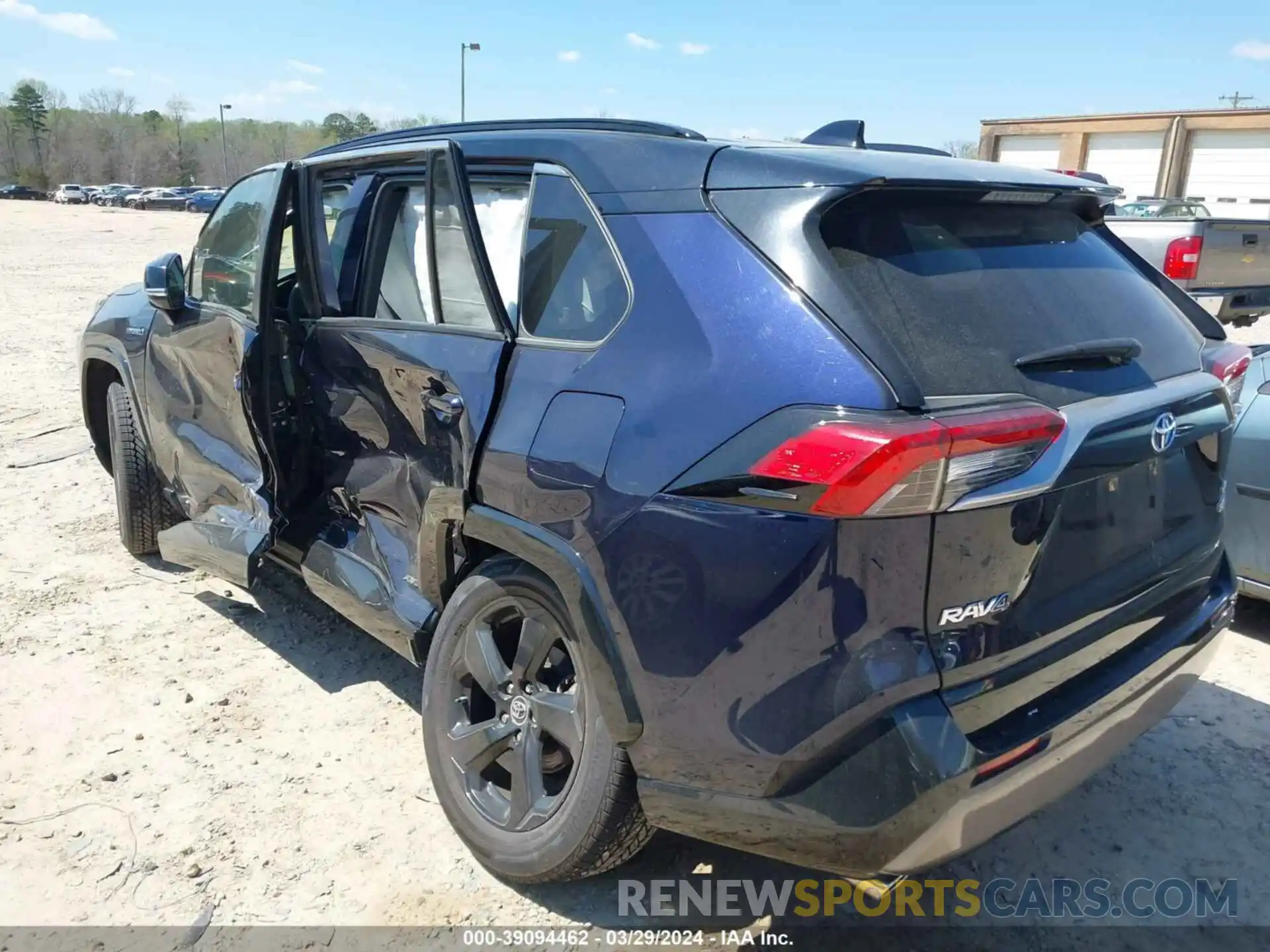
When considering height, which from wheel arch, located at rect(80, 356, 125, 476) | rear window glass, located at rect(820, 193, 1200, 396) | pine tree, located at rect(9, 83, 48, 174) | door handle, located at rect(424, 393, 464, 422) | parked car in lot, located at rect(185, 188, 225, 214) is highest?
pine tree, located at rect(9, 83, 48, 174)

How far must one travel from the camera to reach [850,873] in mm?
1965

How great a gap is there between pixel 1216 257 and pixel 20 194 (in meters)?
90.0

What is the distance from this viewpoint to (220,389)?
385 cm

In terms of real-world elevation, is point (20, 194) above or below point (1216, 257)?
above

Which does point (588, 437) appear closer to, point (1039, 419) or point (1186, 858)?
point (1039, 419)

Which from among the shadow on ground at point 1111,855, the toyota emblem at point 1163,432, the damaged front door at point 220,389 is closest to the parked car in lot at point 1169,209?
the shadow on ground at point 1111,855

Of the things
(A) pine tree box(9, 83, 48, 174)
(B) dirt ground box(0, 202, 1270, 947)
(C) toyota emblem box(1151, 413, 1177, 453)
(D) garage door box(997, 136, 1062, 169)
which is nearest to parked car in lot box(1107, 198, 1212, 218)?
(D) garage door box(997, 136, 1062, 169)

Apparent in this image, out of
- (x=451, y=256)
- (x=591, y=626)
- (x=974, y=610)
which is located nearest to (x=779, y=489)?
(x=974, y=610)

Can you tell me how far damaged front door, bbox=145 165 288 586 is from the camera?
3.56 m

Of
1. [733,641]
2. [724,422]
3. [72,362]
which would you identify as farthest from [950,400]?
[72,362]

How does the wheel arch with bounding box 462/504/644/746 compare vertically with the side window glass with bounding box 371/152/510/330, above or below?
below

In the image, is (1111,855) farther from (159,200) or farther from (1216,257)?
(159,200)

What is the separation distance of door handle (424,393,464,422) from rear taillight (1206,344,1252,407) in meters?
2.03

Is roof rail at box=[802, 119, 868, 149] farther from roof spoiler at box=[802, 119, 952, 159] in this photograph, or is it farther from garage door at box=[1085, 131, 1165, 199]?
garage door at box=[1085, 131, 1165, 199]
